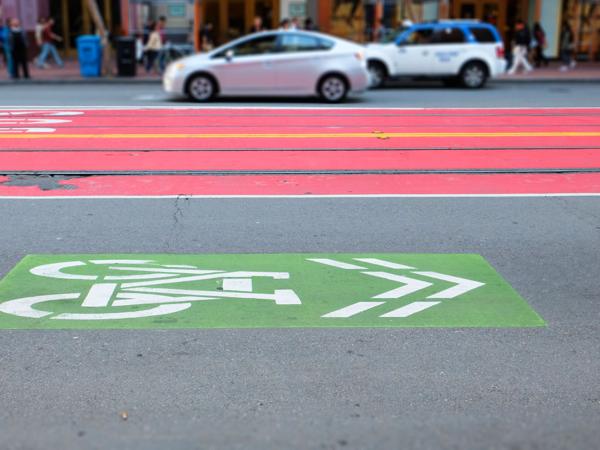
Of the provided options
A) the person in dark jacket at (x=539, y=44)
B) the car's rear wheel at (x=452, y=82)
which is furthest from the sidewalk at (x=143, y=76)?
the car's rear wheel at (x=452, y=82)

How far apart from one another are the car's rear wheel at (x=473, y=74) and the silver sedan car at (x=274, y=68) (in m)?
4.88

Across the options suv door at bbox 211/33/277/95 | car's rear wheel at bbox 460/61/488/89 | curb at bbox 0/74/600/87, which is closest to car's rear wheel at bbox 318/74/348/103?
suv door at bbox 211/33/277/95

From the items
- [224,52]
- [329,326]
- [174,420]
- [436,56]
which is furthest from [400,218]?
[436,56]

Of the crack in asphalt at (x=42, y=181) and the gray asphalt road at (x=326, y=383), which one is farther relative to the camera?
the crack in asphalt at (x=42, y=181)

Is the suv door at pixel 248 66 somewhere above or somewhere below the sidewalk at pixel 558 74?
above

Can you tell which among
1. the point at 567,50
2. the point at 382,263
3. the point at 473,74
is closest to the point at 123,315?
the point at 382,263

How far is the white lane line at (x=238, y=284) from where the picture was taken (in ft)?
19.5

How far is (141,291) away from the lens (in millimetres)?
5844

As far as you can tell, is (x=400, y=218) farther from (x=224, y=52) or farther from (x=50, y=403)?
(x=224, y=52)

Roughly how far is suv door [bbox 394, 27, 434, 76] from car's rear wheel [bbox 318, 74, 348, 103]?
4.37 metres

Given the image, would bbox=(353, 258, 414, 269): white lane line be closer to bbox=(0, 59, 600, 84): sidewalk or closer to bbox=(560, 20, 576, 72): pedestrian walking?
bbox=(0, 59, 600, 84): sidewalk

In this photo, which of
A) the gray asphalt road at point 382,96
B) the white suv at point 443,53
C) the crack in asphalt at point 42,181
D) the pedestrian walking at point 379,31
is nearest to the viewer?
the crack in asphalt at point 42,181

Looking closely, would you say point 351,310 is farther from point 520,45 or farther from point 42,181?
point 520,45

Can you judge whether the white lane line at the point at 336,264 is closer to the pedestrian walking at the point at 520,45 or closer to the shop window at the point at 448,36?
the shop window at the point at 448,36
